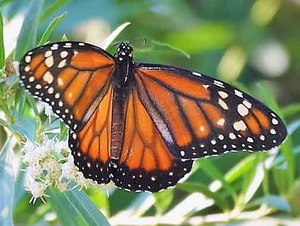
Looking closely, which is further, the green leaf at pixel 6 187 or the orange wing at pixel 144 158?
the orange wing at pixel 144 158

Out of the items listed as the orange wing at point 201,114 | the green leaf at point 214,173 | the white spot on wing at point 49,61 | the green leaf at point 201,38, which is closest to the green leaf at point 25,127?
the white spot on wing at point 49,61

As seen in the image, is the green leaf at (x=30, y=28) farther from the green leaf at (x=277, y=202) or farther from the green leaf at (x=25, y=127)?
the green leaf at (x=277, y=202)

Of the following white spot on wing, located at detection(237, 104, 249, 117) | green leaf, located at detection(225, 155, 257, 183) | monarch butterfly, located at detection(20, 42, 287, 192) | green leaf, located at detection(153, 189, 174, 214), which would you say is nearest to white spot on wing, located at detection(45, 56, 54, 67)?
monarch butterfly, located at detection(20, 42, 287, 192)

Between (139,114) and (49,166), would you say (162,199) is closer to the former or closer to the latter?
(139,114)

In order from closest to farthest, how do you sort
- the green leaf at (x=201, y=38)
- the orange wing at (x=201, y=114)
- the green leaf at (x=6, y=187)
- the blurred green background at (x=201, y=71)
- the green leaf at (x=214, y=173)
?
Answer: the green leaf at (x=6, y=187) < the orange wing at (x=201, y=114) < the blurred green background at (x=201, y=71) < the green leaf at (x=214, y=173) < the green leaf at (x=201, y=38)

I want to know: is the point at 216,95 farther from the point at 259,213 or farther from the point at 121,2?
A: the point at 121,2

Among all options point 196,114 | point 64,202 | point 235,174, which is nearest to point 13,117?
point 64,202

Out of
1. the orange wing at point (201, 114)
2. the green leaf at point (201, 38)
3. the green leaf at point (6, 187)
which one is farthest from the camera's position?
the green leaf at point (201, 38)
